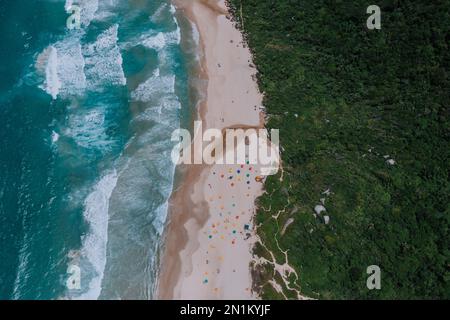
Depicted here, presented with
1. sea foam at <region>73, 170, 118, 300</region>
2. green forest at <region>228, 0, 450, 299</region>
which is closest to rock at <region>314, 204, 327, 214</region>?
green forest at <region>228, 0, 450, 299</region>

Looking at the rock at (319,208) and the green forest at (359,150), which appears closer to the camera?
the green forest at (359,150)

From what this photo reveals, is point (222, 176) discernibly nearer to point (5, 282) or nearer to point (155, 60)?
point (155, 60)

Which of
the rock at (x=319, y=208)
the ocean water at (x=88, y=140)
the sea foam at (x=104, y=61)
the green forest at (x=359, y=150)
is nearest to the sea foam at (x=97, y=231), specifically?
the ocean water at (x=88, y=140)

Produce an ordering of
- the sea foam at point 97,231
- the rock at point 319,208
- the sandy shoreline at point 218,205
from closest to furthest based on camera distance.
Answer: the sea foam at point 97,231 → the sandy shoreline at point 218,205 → the rock at point 319,208

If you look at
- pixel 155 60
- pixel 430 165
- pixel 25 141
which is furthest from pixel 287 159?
pixel 25 141

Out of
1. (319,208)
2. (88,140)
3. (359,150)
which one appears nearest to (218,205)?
(319,208)

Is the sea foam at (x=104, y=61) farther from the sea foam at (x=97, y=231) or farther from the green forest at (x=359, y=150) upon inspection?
the green forest at (x=359, y=150)
